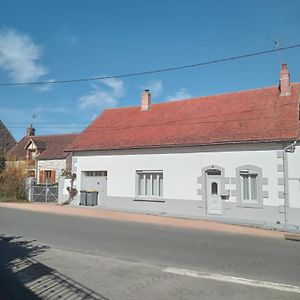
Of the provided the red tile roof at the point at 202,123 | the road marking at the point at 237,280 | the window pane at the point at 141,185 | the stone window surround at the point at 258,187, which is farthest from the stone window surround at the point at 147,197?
the road marking at the point at 237,280

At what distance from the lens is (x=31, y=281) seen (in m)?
7.72

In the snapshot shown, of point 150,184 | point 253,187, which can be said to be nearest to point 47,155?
point 150,184

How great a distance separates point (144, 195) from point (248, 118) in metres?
7.01

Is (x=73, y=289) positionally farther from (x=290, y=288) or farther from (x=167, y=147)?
(x=167, y=147)

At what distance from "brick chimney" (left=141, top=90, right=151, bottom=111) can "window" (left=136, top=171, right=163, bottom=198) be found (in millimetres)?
5610

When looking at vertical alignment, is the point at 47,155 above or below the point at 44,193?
above

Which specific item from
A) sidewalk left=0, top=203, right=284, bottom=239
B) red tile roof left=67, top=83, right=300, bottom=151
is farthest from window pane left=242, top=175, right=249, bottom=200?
sidewalk left=0, top=203, right=284, bottom=239

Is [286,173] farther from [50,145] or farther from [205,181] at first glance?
[50,145]

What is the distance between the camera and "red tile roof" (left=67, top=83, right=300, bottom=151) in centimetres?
1997

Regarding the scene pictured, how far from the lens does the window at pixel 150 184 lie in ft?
74.8

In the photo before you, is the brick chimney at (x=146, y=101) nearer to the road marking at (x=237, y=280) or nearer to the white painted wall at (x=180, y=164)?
the white painted wall at (x=180, y=164)

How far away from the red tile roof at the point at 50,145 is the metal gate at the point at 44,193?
10.5 metres

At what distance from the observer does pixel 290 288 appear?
24.6 feet

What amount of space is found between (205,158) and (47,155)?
23753 millimetres
